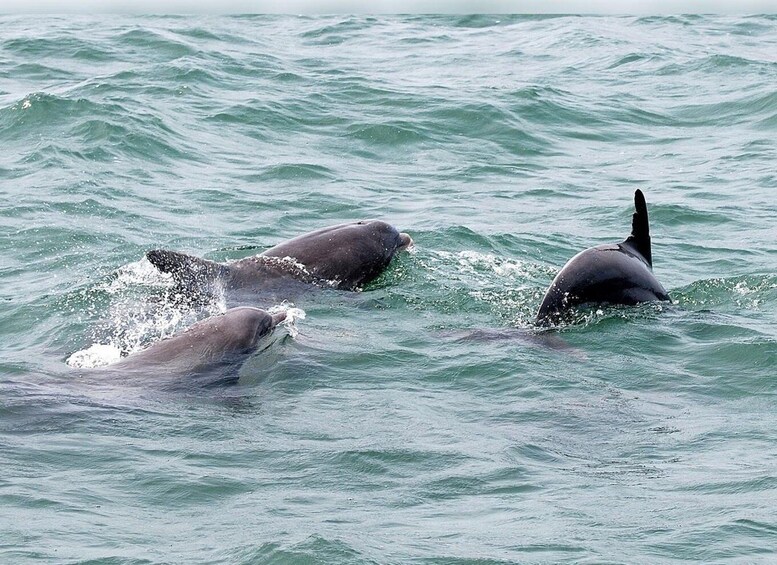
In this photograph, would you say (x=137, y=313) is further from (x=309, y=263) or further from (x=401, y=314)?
(x=401, y=314)

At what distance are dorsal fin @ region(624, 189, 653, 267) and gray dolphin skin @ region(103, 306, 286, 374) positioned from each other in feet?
12.8

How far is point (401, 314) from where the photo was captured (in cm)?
1391

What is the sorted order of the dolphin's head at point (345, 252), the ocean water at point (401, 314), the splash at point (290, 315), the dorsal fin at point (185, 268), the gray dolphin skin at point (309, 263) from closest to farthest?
the ocean water at point (401, 314) < the splash at point (290, 315) < the dorsal fin at point (185, 268) < the gray dolphin skin at point (309, 263) < the dolphin's head at point (345, 252)

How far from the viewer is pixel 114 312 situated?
13.8m

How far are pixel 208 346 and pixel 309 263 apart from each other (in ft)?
9.86

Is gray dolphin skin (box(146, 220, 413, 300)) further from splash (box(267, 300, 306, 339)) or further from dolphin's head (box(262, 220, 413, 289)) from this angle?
splash (box(267, 300, 306, 339))

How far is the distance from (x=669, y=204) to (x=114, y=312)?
8783 mm

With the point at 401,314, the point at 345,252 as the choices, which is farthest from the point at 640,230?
the point at 345,252

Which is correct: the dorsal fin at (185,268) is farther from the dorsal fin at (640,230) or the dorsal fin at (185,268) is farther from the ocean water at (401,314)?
the dorsal fin at (640,230)

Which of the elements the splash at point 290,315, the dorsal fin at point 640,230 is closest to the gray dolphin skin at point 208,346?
the splash at point 290,315

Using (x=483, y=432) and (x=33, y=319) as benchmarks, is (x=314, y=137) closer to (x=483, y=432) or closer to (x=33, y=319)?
(x=33, y=319)

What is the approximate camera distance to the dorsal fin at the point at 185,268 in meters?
13.5

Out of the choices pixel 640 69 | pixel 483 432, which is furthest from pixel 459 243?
pixel 640 69

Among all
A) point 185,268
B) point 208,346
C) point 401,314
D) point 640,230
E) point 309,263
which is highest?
point 640,230
